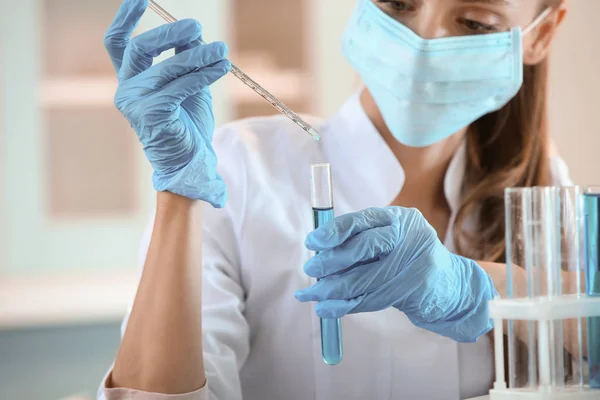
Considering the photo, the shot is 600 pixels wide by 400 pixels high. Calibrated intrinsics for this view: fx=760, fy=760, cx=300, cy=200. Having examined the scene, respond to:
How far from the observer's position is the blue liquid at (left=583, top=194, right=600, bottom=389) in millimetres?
919

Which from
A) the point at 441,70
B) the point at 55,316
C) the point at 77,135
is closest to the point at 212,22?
the point at 77,135

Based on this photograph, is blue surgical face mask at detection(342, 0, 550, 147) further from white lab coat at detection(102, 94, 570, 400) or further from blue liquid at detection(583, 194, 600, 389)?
blue liquid at detection(583, 194, 600, 389)

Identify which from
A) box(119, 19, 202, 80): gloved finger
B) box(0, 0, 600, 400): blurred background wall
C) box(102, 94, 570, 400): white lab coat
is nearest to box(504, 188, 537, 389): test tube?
box(102, 94, 570, 400): white lab coat

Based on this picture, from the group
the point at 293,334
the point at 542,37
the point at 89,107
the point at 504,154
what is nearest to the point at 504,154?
the point at 504,154

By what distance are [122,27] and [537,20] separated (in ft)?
2.61

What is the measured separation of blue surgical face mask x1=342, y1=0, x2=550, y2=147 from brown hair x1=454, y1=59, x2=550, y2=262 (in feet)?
0.47

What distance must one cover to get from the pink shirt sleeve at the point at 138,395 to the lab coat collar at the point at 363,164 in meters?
0.48

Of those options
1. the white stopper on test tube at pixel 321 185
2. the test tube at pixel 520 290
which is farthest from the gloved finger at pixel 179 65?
the test tube at pixel 520 290

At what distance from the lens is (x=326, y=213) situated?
1004 millimetres

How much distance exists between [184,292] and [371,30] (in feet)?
1.98

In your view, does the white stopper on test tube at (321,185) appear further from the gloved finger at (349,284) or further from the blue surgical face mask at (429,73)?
the blue surgical face mask at (429,73)

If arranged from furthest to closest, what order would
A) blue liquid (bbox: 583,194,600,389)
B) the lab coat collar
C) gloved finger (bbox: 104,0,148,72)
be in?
the lab coat collar → gloved finger (bbox: 104,0,148,72) → blue liquid (bbox: 583,194,600,389)

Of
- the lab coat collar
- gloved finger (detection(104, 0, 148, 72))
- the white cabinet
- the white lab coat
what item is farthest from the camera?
the white cabinet

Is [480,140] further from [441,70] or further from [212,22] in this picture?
[212,22]
